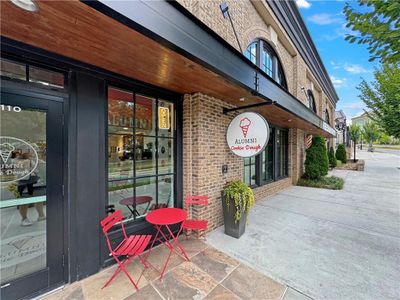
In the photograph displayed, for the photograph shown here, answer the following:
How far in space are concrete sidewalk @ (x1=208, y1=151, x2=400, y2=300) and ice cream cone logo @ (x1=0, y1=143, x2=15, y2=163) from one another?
10.6 ft

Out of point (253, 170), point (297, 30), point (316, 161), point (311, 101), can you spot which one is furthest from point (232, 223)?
point (311, 101)

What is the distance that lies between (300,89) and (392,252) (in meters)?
7.33

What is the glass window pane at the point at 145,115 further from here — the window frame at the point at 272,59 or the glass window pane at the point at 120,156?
the window frame at the point at 272,59

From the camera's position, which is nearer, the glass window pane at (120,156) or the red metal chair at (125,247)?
the red metal chair at (125,247)

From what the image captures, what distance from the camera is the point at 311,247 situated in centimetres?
326

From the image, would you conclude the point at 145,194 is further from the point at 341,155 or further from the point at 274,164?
the point at 341,155

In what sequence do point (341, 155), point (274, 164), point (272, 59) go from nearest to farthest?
point (272, 59) < point (274, 164) < point (341, 155)

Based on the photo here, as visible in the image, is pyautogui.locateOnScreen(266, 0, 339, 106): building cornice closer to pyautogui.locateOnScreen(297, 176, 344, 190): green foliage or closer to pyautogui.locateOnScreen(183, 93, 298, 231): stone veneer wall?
pyautogui.locateOnScreen(183, 93, 298, 231): stone veneer wall

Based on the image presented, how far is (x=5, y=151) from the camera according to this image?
2.05 m

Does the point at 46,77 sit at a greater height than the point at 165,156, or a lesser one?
greater

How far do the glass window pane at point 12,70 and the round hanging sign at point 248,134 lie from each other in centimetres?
323

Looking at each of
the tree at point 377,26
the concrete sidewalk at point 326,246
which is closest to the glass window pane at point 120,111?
the concrete sidewalk at point 326,246

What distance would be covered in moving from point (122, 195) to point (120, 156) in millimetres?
679

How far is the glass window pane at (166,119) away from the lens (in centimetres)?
357
